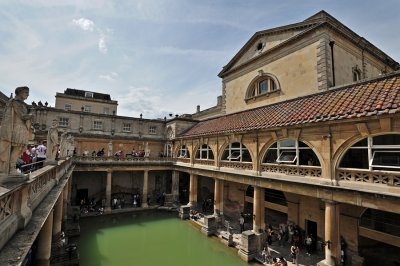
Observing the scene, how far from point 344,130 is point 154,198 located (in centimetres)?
2515

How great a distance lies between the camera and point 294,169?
1343 cm

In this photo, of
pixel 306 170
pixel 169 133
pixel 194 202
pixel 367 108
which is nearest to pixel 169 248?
pixel 194 202

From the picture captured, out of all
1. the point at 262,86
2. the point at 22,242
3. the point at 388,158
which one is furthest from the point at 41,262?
the point at 262,86

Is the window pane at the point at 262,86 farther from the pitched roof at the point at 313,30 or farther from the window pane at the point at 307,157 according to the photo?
the window pane at the point at 307,157

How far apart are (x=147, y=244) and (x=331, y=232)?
12027mm

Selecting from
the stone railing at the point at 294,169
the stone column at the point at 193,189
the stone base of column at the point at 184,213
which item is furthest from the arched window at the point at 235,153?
the stone base of column at the point at 184,213

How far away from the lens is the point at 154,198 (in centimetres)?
3066

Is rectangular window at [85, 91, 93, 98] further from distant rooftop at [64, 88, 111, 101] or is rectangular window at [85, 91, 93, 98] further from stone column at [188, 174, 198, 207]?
stone column at [188, 174, 198, 207]

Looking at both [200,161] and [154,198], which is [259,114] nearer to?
[200,161]

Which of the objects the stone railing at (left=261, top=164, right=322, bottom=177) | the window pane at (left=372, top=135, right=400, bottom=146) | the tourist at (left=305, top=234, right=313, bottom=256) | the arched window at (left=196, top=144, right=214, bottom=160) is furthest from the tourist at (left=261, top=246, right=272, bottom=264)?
the arched window at (left=196, top=144, right=214, bottom=160)

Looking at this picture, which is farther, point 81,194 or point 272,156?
point 81,194

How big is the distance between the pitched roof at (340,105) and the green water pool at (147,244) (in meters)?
8.77

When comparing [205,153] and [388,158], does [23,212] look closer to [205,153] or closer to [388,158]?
[388,158]

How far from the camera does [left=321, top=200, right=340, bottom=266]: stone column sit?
38.1 feet
